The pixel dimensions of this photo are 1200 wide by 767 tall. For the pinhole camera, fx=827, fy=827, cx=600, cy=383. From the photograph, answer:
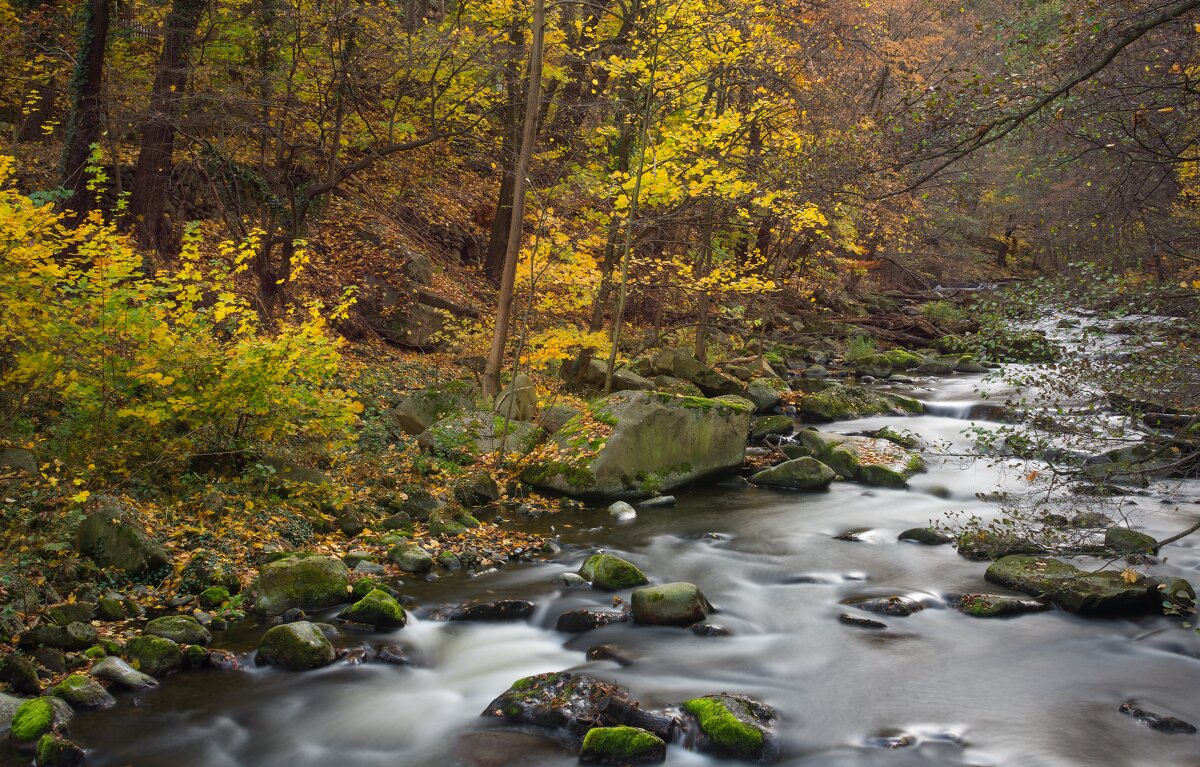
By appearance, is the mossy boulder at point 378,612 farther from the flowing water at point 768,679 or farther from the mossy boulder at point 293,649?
the mossy boulder at point 293,649

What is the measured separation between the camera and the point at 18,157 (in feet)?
46.1

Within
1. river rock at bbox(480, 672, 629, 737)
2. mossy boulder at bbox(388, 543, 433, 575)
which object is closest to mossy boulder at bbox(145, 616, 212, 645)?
mossy boulder at bbox(388, 543, 433, 575)

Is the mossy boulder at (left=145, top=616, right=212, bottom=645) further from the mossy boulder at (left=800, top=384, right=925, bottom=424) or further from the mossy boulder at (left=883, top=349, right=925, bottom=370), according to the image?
the mossy boulder at (left=883, top=349, right=925, bottom=370)

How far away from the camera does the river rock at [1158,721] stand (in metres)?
5.74

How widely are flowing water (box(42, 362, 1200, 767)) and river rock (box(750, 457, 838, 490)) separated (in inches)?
103

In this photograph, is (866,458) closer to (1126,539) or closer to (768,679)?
(1126,539)

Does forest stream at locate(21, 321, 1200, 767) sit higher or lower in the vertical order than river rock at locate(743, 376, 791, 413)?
lower

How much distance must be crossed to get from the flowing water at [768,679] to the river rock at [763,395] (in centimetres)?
774

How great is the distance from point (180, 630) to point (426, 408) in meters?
6.59

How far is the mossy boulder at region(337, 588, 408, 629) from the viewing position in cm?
705

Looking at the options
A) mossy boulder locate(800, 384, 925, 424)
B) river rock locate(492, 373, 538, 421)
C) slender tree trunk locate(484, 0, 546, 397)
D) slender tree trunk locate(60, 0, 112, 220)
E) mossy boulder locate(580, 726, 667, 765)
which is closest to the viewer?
mossy boulder locate(580, 726, 667, 765)

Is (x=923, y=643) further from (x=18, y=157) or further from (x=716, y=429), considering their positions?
(x=18, y=157)

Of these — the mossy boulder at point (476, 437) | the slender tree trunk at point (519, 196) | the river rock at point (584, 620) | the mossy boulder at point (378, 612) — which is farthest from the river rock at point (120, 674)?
the slender tree trunk at point (519, 196)

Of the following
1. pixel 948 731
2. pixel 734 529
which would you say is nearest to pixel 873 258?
pixel 734 529
